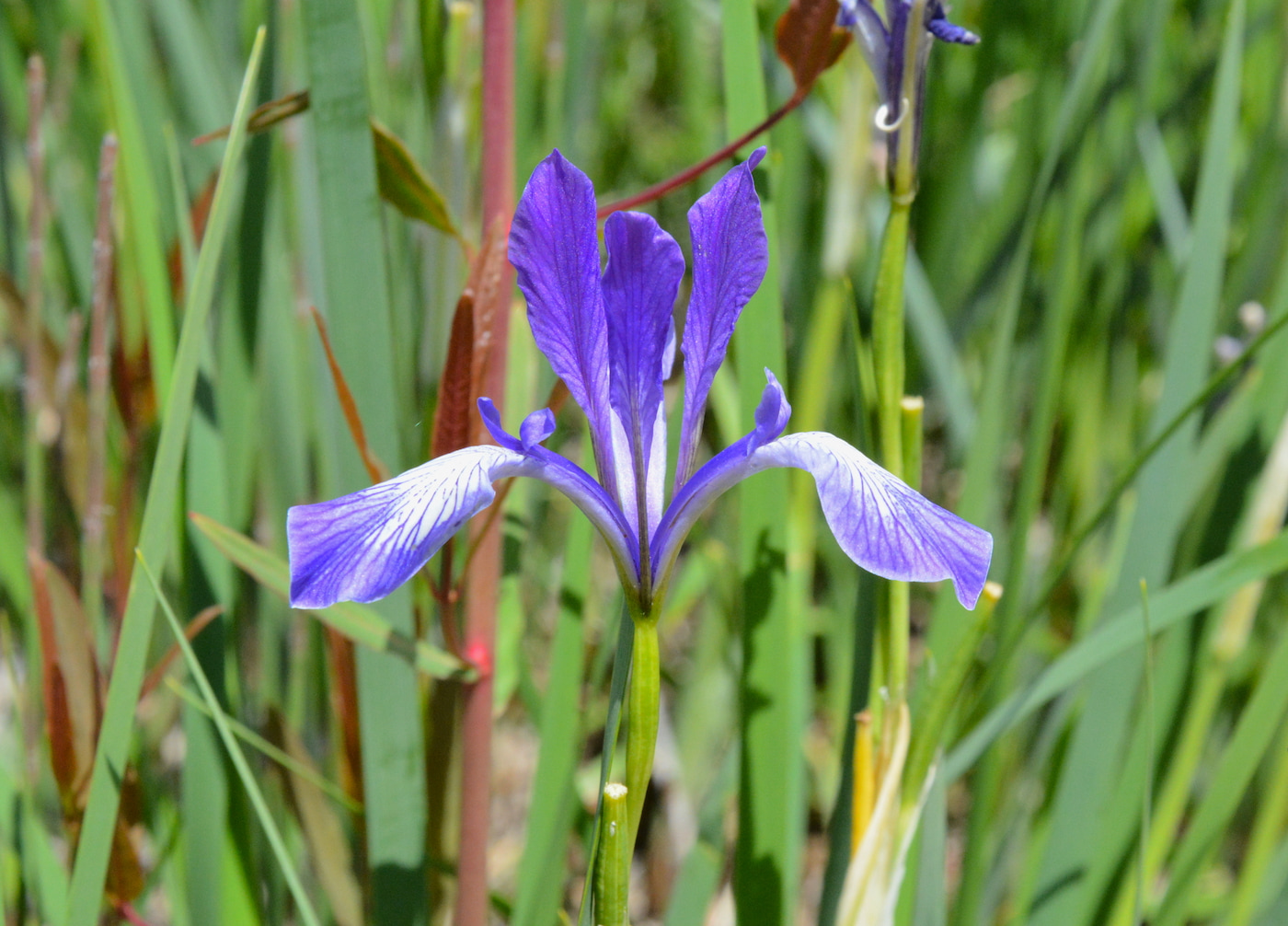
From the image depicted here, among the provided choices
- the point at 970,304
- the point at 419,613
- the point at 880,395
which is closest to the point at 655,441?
the point at 880,395

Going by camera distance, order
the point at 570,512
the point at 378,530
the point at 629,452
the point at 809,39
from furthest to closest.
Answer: the point at 570,512 → the point at 809,39 → the point at 629,452 → the point at 378,530

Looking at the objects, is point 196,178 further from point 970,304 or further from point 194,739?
point 970,304

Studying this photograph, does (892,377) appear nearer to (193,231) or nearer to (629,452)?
(629,452)

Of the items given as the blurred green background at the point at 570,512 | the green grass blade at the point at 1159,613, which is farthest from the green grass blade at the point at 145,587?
the green grass blade at the point at 1159,613

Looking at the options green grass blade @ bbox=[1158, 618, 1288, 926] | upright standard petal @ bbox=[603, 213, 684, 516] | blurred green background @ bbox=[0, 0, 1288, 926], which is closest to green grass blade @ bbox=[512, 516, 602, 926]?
blurred green background @ bbox=[0, 0, 1288, 926]

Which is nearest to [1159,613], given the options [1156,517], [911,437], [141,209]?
[1156,517]

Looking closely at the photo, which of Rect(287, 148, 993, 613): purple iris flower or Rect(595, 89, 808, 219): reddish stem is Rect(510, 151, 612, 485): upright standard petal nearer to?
Rect(287, 148, 993, 613): purple iris flower

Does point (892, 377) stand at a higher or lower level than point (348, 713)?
higher
